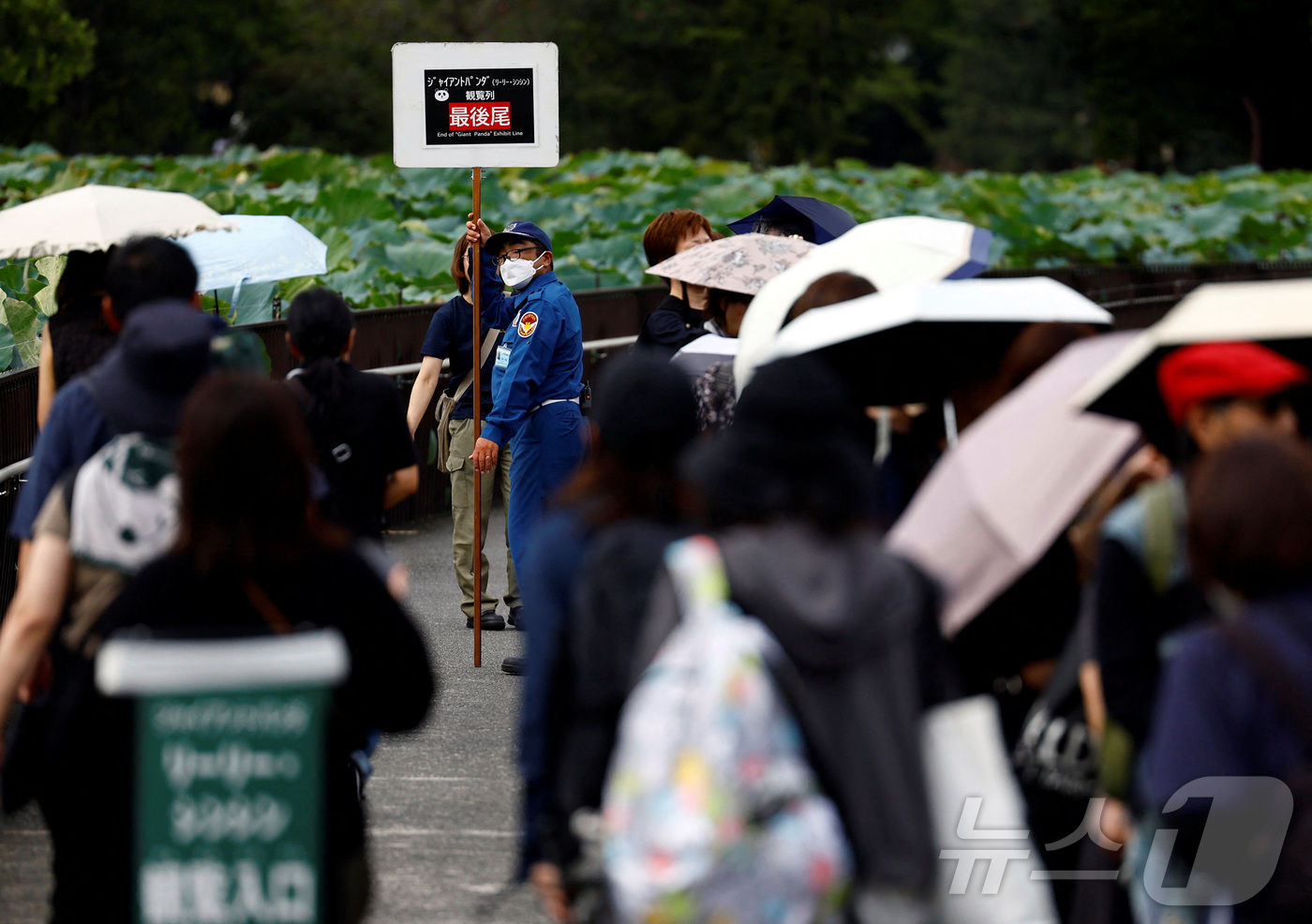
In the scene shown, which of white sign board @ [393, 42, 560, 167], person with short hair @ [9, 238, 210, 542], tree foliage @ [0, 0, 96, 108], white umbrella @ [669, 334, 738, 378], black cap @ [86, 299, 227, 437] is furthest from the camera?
tree foliage @ [0, 0, 96, 108]

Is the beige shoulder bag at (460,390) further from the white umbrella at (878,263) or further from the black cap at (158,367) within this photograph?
the black cap at (158,367)

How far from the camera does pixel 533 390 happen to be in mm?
8094

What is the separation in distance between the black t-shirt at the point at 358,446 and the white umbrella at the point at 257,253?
3.45 metres

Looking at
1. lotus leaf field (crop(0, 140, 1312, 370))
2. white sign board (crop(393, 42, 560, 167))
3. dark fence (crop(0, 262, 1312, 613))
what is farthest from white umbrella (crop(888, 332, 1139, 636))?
lotus leaf field (crop(0, 140, 1312, 370))

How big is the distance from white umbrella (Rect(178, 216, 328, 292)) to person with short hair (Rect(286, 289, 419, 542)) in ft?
11.0

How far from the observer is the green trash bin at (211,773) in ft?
9.78

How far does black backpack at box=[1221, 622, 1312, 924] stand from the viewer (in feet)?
8.63

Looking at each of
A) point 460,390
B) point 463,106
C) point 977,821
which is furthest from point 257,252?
point 977,821

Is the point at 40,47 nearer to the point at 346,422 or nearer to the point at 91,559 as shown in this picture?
the point at 346,422

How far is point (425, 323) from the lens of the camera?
13344 mm

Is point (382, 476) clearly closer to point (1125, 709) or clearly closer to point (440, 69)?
point (1125, 709)

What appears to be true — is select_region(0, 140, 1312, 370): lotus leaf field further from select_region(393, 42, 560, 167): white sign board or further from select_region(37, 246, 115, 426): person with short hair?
select_region(37, 246, 115, 426): person with short hair

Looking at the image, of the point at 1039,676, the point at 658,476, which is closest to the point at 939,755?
the point at 658,476

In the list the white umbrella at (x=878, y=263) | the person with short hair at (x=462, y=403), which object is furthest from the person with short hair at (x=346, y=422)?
the person with short hair at (x=462, y=403)
